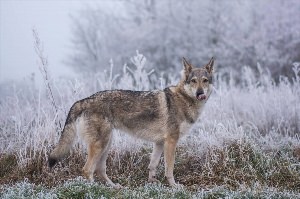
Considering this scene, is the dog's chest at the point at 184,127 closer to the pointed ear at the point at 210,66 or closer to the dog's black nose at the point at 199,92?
the dog's black nose at the point at 199,92

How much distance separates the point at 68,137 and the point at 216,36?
2085cm

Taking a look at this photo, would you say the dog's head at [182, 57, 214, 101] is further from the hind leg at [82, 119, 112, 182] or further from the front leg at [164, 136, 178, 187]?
the hind leg at [82, 119, 112, 182]

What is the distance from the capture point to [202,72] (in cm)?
637

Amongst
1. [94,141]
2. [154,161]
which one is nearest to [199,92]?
[154,161]

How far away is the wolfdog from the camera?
5.93 metres

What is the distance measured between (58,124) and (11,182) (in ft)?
4.84

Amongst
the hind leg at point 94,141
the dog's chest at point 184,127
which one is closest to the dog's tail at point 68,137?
the hind leg at point 94,141

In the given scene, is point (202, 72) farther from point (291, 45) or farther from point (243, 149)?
point (291, 45)

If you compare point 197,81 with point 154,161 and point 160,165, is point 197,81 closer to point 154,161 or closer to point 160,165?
point 154,161

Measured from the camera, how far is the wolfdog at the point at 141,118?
233 inches

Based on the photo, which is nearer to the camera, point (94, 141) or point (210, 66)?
point (94, 141)

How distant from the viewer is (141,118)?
6301mm

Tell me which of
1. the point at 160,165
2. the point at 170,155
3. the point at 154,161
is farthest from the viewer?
the point at 160,165

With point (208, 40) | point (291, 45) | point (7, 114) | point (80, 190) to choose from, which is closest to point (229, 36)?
point (208, 40)
